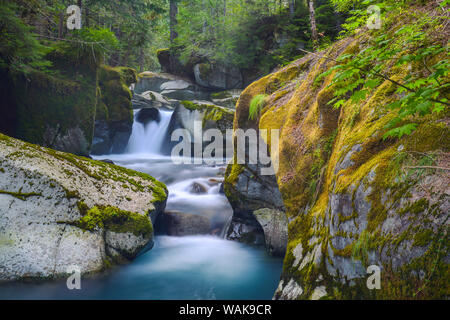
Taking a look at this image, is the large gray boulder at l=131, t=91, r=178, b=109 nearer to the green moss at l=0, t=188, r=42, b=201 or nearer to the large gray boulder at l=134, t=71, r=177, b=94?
the large gray boulder at l=134, t=71, r=177, b=94

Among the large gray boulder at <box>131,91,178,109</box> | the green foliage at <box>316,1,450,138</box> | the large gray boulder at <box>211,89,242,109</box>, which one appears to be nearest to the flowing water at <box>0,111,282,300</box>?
the green foliage at <box>316,1,450,138</box>

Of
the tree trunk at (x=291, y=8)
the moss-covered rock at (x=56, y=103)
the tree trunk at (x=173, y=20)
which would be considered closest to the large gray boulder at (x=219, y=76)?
the tree trunk at (x=173, y=20)

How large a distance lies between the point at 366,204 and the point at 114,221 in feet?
14.0

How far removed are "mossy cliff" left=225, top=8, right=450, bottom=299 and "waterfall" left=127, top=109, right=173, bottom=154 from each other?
13.5m

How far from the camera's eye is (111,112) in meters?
14.1

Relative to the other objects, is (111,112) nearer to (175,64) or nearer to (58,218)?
(58,218)

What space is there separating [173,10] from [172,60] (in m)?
5.06

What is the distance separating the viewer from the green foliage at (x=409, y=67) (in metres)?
1.58

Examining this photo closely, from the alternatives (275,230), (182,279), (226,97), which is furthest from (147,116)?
(182,279)

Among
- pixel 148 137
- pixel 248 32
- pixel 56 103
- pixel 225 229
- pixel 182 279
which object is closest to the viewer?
pixel 182 279

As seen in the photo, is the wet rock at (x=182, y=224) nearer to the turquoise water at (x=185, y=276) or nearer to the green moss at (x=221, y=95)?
the turquoise water at (x=185, y=276)

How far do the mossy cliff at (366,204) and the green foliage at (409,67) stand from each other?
0.11 metres

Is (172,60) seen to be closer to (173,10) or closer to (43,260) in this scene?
(173,10)

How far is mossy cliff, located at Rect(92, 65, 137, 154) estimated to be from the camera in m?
13.6
